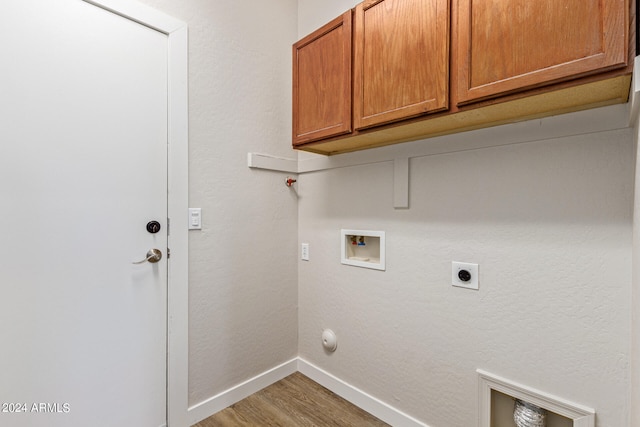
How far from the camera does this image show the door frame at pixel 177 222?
1.51m

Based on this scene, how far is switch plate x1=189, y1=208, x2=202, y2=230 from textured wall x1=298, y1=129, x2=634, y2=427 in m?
0.82

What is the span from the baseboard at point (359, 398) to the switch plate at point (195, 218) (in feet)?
4.19

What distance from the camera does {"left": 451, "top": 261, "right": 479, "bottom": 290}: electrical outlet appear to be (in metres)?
1.31

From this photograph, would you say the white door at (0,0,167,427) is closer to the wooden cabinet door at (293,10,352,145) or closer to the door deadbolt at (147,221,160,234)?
the door deadbolt at (147,221,160,234)

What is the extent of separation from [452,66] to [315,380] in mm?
2051

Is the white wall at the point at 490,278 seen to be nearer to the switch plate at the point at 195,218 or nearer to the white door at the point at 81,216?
the switch plate at the point at 195,218

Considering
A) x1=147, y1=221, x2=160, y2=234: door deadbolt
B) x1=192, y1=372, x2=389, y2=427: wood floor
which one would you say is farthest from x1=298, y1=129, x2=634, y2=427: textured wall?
x1=147, y1=221, x2=160, y2=234: door deadbolt

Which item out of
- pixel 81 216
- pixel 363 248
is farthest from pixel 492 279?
pixel 81 216

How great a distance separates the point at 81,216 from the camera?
4.16ft

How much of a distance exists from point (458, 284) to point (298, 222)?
3.83 ft

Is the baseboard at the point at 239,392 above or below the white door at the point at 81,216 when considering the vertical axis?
below

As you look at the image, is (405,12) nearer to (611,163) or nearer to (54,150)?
A: (611,163)

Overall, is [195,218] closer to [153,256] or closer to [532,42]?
[153,256]

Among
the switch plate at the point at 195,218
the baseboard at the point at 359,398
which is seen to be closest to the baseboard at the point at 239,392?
the baseboard at the point at 359,398
